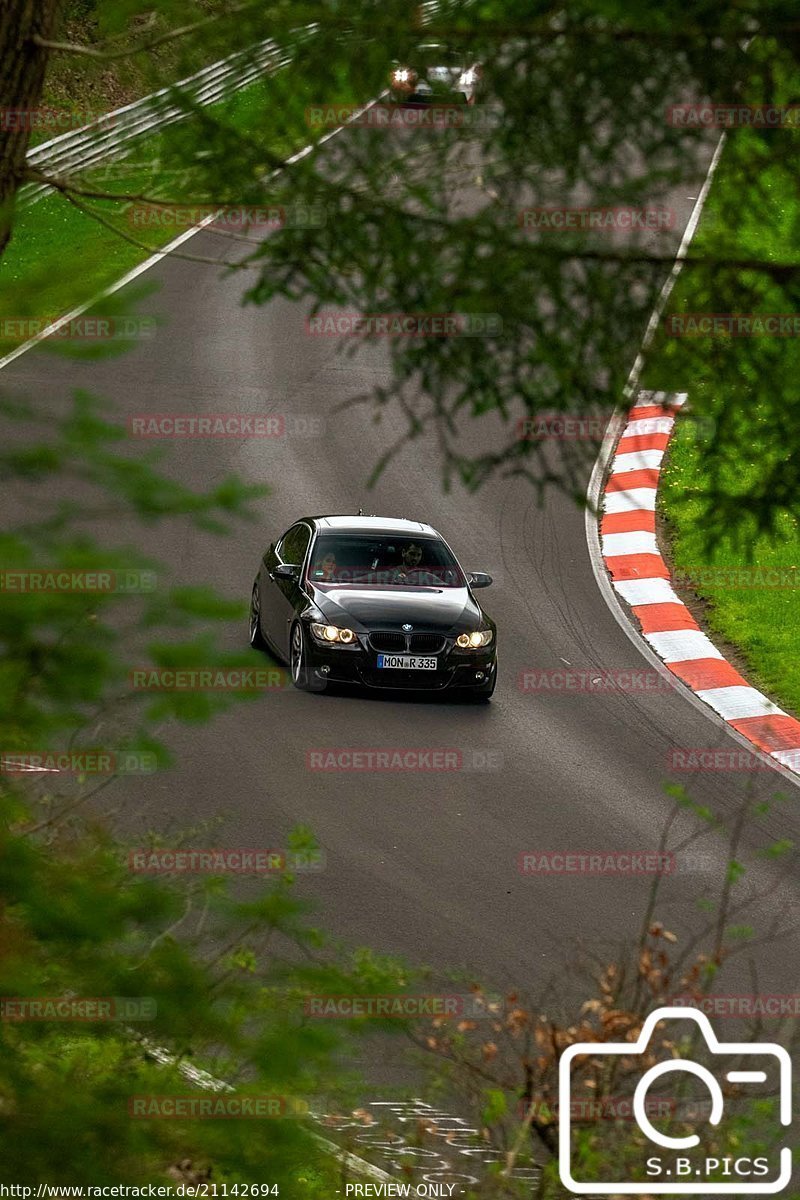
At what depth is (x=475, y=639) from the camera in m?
14.2

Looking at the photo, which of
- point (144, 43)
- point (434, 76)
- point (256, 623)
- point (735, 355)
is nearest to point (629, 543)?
point (256, 623)

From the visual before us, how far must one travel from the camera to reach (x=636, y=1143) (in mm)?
5320

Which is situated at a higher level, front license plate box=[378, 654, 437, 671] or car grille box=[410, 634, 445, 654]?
car grille box=[410, 634, 445, 654]

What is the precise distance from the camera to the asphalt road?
10.1 m

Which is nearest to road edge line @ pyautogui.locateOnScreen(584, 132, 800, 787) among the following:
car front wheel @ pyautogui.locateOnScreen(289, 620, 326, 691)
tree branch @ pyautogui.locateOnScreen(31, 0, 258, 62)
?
tree branch @ pyautogui.locateOnScreen(31, 0, 258, 62)

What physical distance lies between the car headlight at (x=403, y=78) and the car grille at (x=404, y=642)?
29.2ft

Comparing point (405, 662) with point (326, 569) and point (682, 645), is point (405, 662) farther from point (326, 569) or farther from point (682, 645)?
point (682, 645)

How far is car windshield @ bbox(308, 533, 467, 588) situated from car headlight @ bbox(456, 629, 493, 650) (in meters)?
0.81

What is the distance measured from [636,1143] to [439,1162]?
1380mm

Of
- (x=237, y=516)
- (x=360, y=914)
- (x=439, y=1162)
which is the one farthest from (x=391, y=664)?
(x=237, y=516)

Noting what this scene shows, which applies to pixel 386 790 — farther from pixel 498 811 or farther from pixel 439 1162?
pixel 439 1162

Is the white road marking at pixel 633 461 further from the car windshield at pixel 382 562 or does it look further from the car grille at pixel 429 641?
the car grille at pixel 429 641

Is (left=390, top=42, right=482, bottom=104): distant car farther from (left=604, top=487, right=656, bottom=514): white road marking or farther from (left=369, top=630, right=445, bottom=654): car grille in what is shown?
(left=604, top=487, right=656, bottom=514): white road marking

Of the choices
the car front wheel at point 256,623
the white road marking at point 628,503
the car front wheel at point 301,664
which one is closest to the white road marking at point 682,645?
the car front wheel at point 301,664
